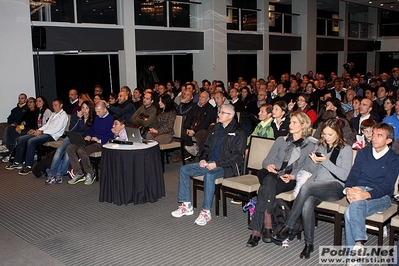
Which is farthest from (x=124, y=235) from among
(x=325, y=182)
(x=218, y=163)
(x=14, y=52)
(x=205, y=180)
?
(x=14, y=52)

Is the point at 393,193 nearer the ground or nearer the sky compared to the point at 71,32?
nearer the ground

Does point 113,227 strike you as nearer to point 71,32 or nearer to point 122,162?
point 122,162

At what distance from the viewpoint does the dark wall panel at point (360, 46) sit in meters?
20.4

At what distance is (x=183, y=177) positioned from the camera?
5.45 m

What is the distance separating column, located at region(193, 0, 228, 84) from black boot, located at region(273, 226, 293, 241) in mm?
9124

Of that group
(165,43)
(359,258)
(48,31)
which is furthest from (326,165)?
(165,43)

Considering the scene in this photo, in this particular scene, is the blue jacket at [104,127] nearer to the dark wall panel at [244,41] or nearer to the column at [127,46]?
the column at [127,46]

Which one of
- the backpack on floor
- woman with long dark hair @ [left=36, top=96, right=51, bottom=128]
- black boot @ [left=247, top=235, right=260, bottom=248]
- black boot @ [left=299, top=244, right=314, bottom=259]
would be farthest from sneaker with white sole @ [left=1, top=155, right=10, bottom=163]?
black boot @ [left=299, top=244, right=314, bottom=259]

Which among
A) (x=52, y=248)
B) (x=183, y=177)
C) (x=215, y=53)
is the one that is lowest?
(x=52, y=248)

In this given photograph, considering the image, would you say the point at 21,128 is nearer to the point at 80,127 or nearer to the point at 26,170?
the point at 26,170

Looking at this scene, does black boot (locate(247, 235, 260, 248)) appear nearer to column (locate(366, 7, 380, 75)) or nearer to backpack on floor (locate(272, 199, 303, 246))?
backpack on floor (locate(272, 199, 303, 246))

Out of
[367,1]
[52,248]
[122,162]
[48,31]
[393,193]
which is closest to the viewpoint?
[393,193]

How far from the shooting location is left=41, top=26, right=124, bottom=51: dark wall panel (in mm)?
9992

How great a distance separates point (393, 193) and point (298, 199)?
2.87 feet
